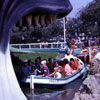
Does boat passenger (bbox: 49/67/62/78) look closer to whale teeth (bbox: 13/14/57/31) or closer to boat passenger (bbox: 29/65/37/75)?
boat passenger (bbox: 29/65/37/75)

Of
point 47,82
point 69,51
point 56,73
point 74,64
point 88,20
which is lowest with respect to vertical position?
point 47,82

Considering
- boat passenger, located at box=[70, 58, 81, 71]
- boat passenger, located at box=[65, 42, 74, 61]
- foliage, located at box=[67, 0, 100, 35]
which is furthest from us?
foliage, located at box=[67, 0, 100, 35]

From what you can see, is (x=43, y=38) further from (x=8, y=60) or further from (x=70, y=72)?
(x=8, y=60)

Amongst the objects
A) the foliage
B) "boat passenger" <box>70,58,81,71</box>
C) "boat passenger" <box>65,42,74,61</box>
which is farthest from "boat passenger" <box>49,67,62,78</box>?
the foliage

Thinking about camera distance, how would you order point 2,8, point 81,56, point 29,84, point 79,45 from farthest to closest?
point 79,45 < point 81,56 < point 29,84 < point 2,8

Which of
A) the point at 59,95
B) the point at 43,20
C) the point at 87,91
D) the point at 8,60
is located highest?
the point at 43,20

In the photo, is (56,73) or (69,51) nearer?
(56,73)

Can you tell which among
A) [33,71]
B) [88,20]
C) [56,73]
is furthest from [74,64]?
[88,20]

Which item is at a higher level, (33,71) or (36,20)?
(36,20)

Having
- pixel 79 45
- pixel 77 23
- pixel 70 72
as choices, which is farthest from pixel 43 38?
pixel 70 72

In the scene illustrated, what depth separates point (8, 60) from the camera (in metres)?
2.29

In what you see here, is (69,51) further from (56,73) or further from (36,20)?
(36,20)

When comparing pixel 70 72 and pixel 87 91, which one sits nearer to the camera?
pixel 87 91

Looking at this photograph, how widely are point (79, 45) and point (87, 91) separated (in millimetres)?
21137
